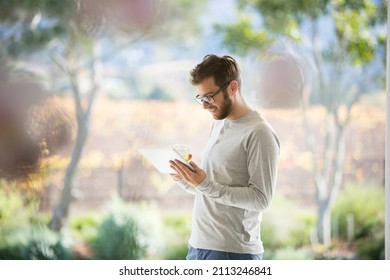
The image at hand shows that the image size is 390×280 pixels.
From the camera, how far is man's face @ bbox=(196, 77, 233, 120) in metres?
2.56

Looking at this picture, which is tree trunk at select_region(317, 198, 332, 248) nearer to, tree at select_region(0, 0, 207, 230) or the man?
tree at select_region(0, 0, 207, 230)

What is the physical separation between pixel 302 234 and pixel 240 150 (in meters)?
2.17

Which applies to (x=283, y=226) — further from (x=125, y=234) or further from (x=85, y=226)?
(x=85, y=226)

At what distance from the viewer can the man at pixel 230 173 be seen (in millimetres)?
2430

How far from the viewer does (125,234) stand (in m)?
4.25

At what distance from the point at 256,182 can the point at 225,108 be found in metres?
0.36

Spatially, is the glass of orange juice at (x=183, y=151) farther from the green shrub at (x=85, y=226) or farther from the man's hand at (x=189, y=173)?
the green shrub at (x=85, y=226)

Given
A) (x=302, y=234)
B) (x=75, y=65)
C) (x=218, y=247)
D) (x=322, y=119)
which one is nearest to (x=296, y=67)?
(x=322, y=119)

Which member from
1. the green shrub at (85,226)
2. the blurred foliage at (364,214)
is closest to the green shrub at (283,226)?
the blurred foliage at (364,214)

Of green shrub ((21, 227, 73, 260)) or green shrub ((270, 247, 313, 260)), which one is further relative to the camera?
green shrub ((270, 247, 313, 260))

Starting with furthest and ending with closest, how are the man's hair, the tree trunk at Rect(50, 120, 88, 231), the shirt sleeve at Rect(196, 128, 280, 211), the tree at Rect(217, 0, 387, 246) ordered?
the tree at Rect(217, 0, 387, 246) < the tree trunk at Rect(50, 120, 88, 231) < the man's hair < the shirt sleeve at Rect(196, 128, 280, 211)

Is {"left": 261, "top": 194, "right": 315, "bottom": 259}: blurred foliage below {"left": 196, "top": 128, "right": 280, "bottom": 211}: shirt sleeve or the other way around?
below

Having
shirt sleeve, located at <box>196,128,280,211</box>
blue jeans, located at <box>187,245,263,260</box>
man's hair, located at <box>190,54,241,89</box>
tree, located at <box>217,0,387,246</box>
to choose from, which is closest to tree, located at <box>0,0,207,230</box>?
tree, located at <box>217,0,387,246</box>
